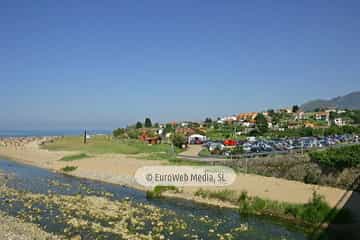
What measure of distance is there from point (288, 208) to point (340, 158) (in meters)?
10.3

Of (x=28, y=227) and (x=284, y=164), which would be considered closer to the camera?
(x=28, y=227)

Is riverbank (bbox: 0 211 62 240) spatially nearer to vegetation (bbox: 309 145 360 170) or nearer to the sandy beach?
the sandy beach

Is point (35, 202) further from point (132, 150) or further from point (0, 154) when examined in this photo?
point (0, 154)

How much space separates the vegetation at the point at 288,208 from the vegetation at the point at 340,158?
7.29m

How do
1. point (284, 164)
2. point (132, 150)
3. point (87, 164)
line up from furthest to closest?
point (132, 150) → point (87, 164) → point (284, 164)

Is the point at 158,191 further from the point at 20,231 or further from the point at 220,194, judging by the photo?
the point at 20,231

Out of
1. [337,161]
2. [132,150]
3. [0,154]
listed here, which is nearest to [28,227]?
[337,161]

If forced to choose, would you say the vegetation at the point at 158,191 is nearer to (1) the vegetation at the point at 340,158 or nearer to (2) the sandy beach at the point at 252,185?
(2) the sandy beach at the point at 252,185

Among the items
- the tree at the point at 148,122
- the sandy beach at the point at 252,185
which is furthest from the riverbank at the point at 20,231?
the tree at the point at 148,122

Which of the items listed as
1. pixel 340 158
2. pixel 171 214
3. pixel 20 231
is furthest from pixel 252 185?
pixel 20 231

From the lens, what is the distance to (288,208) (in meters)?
27.9

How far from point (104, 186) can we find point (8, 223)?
1946cm

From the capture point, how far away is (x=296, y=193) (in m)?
32.3

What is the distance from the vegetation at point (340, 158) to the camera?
34.5 m
